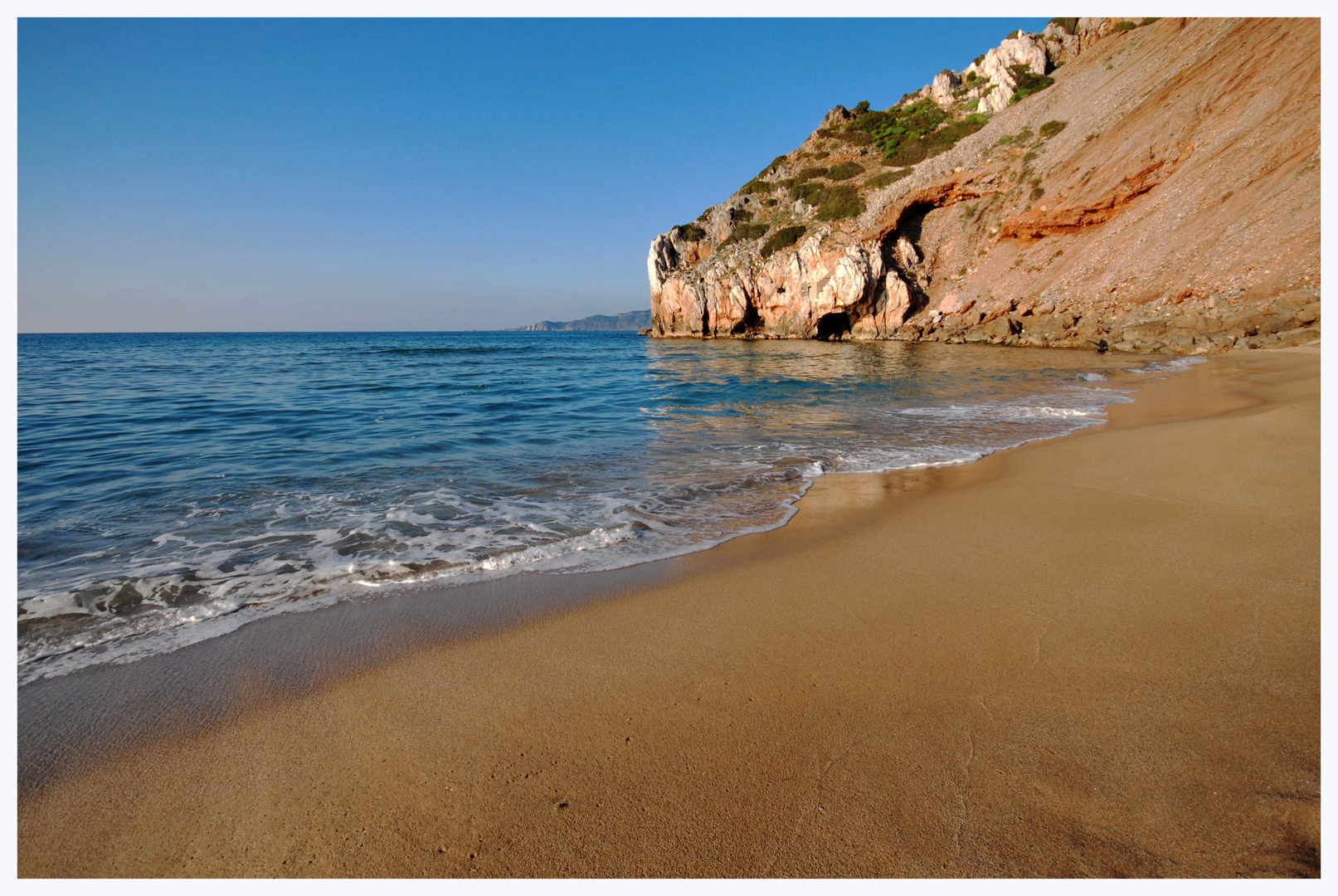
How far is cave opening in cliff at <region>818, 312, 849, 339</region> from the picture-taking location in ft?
128

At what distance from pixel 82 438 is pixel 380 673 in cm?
926

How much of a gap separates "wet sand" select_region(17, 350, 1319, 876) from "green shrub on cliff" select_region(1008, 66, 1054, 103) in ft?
165

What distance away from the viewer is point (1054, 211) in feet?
100

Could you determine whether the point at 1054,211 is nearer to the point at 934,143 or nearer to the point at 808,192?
the point at 934,143

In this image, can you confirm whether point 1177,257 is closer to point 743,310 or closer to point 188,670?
point 743,310

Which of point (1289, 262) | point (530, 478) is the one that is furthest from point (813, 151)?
point (530, 478)

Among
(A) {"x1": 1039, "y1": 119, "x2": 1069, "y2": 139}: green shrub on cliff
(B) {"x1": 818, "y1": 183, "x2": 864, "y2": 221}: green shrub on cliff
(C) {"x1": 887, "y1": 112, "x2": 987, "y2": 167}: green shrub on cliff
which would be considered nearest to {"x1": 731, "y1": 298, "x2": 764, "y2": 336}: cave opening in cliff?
(B) {"x1": 818, "y1": 183, "x2": 864, "y2": 221}: green shrub on cliff

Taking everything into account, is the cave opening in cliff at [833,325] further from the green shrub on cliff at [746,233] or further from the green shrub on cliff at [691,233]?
the green shrub on cliff at [691,233]

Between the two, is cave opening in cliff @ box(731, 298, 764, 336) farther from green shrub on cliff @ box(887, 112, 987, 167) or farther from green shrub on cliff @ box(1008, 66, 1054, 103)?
green shrub on cliff @ box(1008, 66, 1054, 103)

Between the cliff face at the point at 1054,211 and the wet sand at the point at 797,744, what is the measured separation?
21.6 metres

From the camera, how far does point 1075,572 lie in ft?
11.7

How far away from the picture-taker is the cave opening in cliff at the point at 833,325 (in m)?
39.0

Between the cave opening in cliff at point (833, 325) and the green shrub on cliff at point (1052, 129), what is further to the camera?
the cave opening in cliff at point (833, 325)

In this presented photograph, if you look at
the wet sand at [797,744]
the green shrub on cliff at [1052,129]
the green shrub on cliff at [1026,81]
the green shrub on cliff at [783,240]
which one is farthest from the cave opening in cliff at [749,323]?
the wet sand at [797,744]
